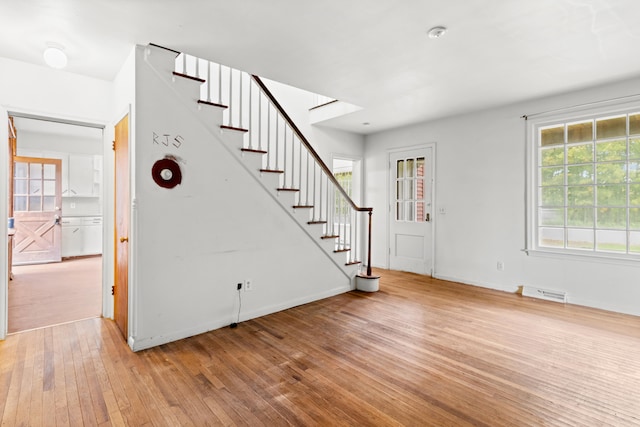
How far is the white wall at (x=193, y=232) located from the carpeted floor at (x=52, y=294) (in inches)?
54.5

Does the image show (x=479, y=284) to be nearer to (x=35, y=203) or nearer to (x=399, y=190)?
(x=399, y=190)

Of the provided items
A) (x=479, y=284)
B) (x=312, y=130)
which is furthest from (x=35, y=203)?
(x=479, y=284)

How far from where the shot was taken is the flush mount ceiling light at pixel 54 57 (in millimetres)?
2662

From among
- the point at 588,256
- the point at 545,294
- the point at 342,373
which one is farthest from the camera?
the point at 545,294

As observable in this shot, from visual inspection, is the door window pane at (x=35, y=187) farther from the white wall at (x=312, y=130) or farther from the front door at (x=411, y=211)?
the front door at (x=411, y=211)

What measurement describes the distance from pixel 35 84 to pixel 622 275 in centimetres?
650

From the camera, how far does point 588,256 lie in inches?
152

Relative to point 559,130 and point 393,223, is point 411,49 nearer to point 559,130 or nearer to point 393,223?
point 559,130

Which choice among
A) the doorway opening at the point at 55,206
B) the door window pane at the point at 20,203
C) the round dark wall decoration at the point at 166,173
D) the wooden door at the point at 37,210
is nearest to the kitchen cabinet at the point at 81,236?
the doorway opening at the point at 55,206

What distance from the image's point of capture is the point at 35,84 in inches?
119

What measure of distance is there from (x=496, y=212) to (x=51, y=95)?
5.53 m

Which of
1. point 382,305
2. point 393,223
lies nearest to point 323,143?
A: point 393,223

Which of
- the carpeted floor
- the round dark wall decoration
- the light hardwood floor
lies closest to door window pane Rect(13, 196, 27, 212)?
the carpeted floor

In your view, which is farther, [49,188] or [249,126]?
[49,188]
